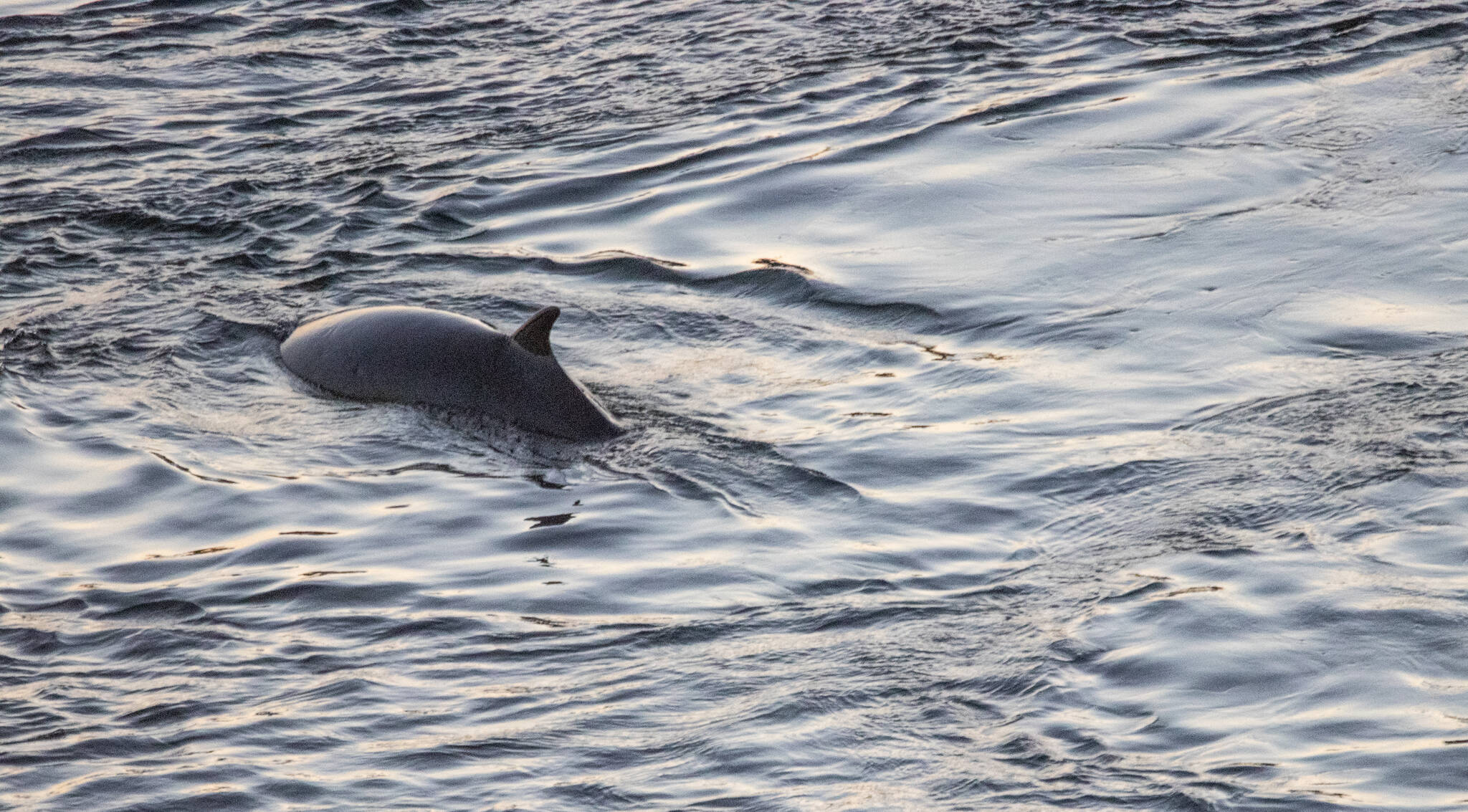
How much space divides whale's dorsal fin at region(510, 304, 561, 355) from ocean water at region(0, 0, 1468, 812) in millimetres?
407

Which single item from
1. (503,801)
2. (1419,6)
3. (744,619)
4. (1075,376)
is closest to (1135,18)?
(1419,6)

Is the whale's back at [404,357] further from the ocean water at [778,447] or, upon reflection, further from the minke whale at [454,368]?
the ocean water at [778,447]

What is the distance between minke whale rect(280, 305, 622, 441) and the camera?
790 cm

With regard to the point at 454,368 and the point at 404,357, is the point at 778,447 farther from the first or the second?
the point at 404,357

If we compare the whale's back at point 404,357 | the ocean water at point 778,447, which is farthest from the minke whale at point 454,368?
the ocean water at point 778,447

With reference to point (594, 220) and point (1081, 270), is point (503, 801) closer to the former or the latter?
point (1081, 270)

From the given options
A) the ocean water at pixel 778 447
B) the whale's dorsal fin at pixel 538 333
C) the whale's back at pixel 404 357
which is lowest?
the ocean water at pixel 778 447

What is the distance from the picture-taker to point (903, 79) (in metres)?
14.4

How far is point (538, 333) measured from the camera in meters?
7.90

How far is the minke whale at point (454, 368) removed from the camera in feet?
25.9

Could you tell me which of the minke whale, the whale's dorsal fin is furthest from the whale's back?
the whale's dorsal fin

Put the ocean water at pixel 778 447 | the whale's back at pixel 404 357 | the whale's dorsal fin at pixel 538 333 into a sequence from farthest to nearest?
the whale's back at pixel 404 357
the whale's dorsal fin at pixel 538 333
the ocean water at pixel 778 447

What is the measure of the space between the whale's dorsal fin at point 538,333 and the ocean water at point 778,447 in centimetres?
41

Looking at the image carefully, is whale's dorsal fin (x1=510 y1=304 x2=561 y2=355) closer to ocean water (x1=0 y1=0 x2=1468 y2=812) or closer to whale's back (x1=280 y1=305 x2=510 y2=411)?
whale's back (x1=280 y1=305 x2=510 y2=411)
